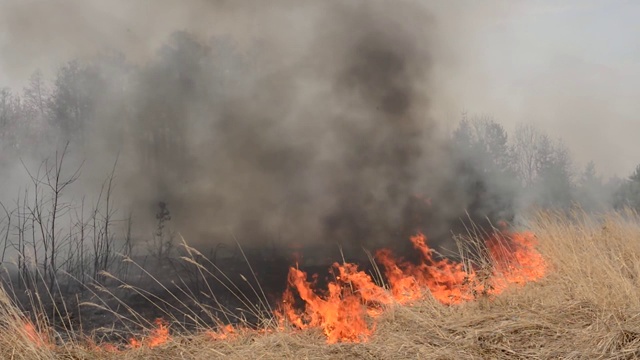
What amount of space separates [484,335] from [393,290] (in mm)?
2883

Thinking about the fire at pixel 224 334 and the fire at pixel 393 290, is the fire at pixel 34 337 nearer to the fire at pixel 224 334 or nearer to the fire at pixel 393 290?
the fire at pixel 224 334

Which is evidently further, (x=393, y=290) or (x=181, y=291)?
(x=181, y=291)

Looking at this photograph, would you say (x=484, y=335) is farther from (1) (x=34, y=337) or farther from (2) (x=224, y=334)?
(1) (x=34, y=337)

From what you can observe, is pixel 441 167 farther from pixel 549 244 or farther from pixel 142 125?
pixel 142 125

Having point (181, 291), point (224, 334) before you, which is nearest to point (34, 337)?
point (224, 334)

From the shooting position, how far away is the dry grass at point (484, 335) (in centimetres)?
413

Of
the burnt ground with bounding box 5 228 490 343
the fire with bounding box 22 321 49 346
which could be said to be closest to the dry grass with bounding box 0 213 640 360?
the fire with bounding box 22 321 49 346

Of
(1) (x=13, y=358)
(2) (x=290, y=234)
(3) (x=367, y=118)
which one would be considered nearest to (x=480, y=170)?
(3) (x=367, y=118)

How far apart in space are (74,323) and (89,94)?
827 cm

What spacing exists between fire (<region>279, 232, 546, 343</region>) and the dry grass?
20 cm

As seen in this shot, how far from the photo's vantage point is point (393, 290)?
7.25m

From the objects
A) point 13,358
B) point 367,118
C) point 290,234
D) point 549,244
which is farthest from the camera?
point 290,234

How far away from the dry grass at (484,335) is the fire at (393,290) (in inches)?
7.8

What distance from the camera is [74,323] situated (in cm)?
777
